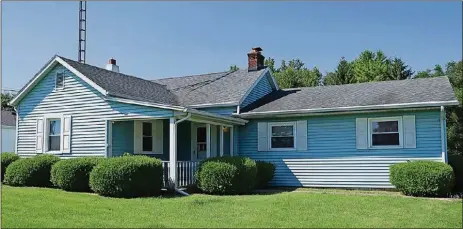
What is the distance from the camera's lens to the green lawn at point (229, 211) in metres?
9.29

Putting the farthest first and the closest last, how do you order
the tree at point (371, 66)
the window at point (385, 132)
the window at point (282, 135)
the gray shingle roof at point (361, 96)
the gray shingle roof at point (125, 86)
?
the tree at point (371, 66)
the window at point (282, 135)
the gray shingle roof at point (125, 86)
the gray shingle roof at point (361, 96)
the window at point (385, 132)

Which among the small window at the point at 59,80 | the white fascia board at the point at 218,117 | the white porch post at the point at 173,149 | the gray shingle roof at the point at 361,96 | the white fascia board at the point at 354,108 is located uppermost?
the small window at the point at 59,80

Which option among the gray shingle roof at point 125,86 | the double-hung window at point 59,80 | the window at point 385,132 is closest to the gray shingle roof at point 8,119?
the gray shingle roof at point 125,86

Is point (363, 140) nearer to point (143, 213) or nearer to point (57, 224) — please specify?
point (143, 213)

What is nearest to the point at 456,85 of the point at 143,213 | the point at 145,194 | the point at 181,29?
the point at 181,29

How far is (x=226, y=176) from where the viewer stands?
1410 centimetres

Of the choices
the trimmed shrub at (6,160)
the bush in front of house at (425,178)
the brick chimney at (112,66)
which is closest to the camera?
the bush in front of house at (425,178)

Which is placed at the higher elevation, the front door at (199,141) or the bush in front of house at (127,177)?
the front door at (199,141)

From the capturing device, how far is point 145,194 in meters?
13.8

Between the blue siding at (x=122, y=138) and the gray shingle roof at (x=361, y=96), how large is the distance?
4.53 meters

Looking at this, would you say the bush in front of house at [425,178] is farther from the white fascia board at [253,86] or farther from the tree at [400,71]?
the tree at [400,71]

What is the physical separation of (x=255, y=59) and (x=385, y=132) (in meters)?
7.76

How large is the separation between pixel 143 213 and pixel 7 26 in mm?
8893

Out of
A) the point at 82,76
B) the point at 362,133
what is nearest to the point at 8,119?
the point at 82,76
